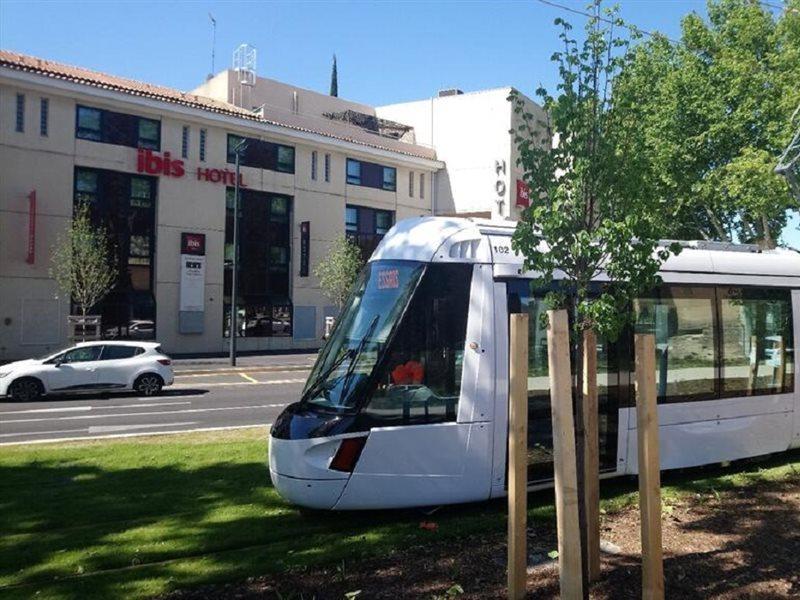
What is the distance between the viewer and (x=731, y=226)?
24984 millimetres

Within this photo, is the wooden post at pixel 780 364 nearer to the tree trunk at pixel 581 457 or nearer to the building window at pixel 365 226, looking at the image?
the tree trunk at pixel 581 457

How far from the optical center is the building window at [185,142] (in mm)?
32438

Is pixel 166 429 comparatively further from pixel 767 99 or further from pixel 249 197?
pixel 249 197

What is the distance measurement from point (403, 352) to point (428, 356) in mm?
243

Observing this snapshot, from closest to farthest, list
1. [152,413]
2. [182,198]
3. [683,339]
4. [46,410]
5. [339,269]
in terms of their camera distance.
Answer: [683,339], [152,413], [46,410], [182,198], [339,269]

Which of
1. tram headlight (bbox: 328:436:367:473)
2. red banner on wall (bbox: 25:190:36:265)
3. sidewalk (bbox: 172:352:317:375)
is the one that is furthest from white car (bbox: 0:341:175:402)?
tram headlight (bbox: 328:436:367:473)

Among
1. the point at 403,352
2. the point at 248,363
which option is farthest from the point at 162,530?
the point at 248,363

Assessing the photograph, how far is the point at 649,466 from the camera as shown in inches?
142

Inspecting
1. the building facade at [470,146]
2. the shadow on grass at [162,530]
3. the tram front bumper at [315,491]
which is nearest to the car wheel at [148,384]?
the shadow on grass at [162,530]

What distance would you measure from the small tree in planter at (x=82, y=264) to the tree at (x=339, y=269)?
11637 mm

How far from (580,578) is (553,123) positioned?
2.69m

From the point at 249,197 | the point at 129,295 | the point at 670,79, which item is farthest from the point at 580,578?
the point at 249,197

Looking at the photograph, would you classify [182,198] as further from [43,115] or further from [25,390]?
[25,390]

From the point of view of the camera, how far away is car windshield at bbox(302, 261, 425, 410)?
18.4 ft
